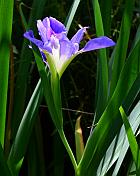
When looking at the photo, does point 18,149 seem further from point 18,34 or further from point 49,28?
point 18,34

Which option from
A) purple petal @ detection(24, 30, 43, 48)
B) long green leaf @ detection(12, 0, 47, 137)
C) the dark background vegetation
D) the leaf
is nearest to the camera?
purple petal @ detection(24, 30, 43, 48)

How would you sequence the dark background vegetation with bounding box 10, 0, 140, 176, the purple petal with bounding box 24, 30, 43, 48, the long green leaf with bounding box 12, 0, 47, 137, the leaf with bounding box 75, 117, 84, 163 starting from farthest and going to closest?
1. the dark background vegetation with bounding box 10, 0, 140, 176
2. the long green leaf with bounding box 12, 0, 47, 137
3. the leaf with bounding box 75, 117, 84, 163
4. the purple petal with bounding box 24, 30, 43, 48

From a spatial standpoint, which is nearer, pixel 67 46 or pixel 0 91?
pixel 67 46

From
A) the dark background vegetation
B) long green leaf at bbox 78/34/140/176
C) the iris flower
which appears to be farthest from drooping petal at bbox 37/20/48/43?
the dark background vegetation

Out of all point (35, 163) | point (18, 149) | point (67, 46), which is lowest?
point (35, 163)

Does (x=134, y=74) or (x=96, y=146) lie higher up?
(x=134, y=74)

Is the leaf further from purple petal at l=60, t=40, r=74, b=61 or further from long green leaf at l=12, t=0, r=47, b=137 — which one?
long green leaf at l=12, t=0, r=47, b=137

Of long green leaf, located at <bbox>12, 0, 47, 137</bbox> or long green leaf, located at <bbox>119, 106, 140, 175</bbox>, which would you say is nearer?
long green leaf, located at <bbox>119, 106, 140, 175</bbox>

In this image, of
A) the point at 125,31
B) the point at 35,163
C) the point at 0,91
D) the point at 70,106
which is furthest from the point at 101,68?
the point at 70,106

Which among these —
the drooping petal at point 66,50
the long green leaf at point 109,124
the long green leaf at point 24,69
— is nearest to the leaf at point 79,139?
the long green leaf at point 109,124
